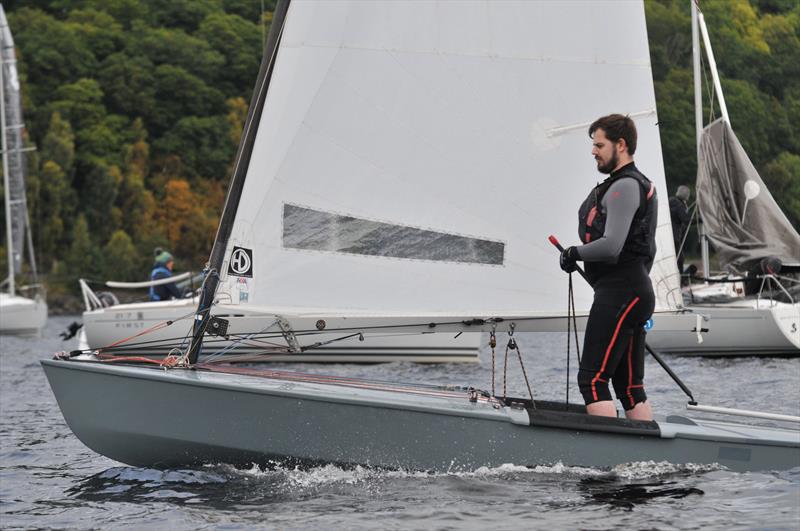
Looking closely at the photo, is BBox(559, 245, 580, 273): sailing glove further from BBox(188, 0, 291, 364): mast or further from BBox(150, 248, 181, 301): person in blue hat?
BBox(150, 248, 181, 301): person in blue hat

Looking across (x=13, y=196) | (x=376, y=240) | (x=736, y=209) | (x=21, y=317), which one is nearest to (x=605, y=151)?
(x=376, y=240)

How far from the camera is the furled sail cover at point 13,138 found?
29625 millimetres

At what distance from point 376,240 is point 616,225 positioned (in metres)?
1.55

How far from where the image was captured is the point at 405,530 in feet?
17.2

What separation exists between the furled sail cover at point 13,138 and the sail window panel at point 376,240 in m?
23.7

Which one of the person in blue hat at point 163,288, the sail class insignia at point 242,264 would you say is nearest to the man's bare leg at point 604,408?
the sail class insignia at point 242,264

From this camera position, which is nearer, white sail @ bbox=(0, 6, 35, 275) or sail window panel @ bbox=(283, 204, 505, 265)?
sail window panel @ bbox=(283, 204, 505, 265)

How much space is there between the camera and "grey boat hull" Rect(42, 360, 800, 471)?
19.9ft

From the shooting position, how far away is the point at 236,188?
6840mm

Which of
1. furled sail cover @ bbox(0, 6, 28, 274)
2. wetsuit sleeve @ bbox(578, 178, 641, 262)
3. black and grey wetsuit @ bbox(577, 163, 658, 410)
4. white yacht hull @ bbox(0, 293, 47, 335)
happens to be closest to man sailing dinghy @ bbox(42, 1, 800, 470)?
black and grey wetsuit @ bbox(577, 163, 658, 410)

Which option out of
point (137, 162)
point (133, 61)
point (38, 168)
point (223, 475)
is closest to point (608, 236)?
point (223, 475)

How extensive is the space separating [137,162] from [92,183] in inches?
143

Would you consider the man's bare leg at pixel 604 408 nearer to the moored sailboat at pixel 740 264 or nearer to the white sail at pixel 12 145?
the moored sailboat at pixel 740 264

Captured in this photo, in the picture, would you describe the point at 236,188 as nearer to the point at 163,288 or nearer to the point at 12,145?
the point at 163,288
